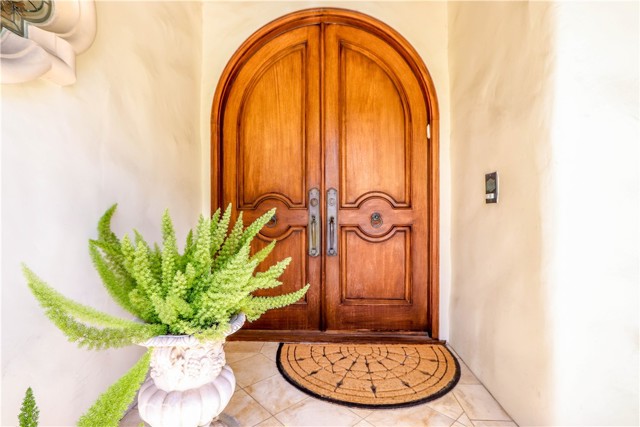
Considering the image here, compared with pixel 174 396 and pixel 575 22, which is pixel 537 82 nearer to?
pixel 575 22

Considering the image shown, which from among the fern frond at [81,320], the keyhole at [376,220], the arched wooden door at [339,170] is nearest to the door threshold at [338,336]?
the arched wooden door at [339,170]

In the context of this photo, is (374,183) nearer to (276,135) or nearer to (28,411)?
(276,135)

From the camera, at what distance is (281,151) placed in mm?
2051

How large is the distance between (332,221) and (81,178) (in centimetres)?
131

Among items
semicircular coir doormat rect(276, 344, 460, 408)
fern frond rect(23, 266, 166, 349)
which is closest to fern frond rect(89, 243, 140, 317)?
fern frond rect(23, 266, 166, 349)

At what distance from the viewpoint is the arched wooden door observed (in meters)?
2.00

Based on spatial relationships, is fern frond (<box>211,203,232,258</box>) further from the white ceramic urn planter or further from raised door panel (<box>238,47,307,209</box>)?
raised door panel (<box>238,47,307,209</box>)

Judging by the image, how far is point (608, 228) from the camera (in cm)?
99

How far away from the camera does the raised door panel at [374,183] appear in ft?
6.56

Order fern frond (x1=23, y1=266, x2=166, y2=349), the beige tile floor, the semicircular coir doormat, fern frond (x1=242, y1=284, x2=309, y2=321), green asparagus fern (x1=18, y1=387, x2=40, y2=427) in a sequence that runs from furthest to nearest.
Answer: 1. the semicircular coir doormat
2. the beige tile floor
3. fern frond (x1=242, y1=284, x2=309, y2=321)
4. fern frond (x1=23, y1=266, x2=166, y2=349)
5. green asparagus fern (x1=18, y1=387, x2=40, y2=427)

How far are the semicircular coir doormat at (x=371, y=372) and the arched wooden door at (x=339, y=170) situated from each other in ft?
0.62

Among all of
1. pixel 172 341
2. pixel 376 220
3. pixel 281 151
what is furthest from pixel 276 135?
pixel 172 341

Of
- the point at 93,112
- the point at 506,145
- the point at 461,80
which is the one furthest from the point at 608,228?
the point at 93,112

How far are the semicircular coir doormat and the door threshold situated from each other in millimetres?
55
